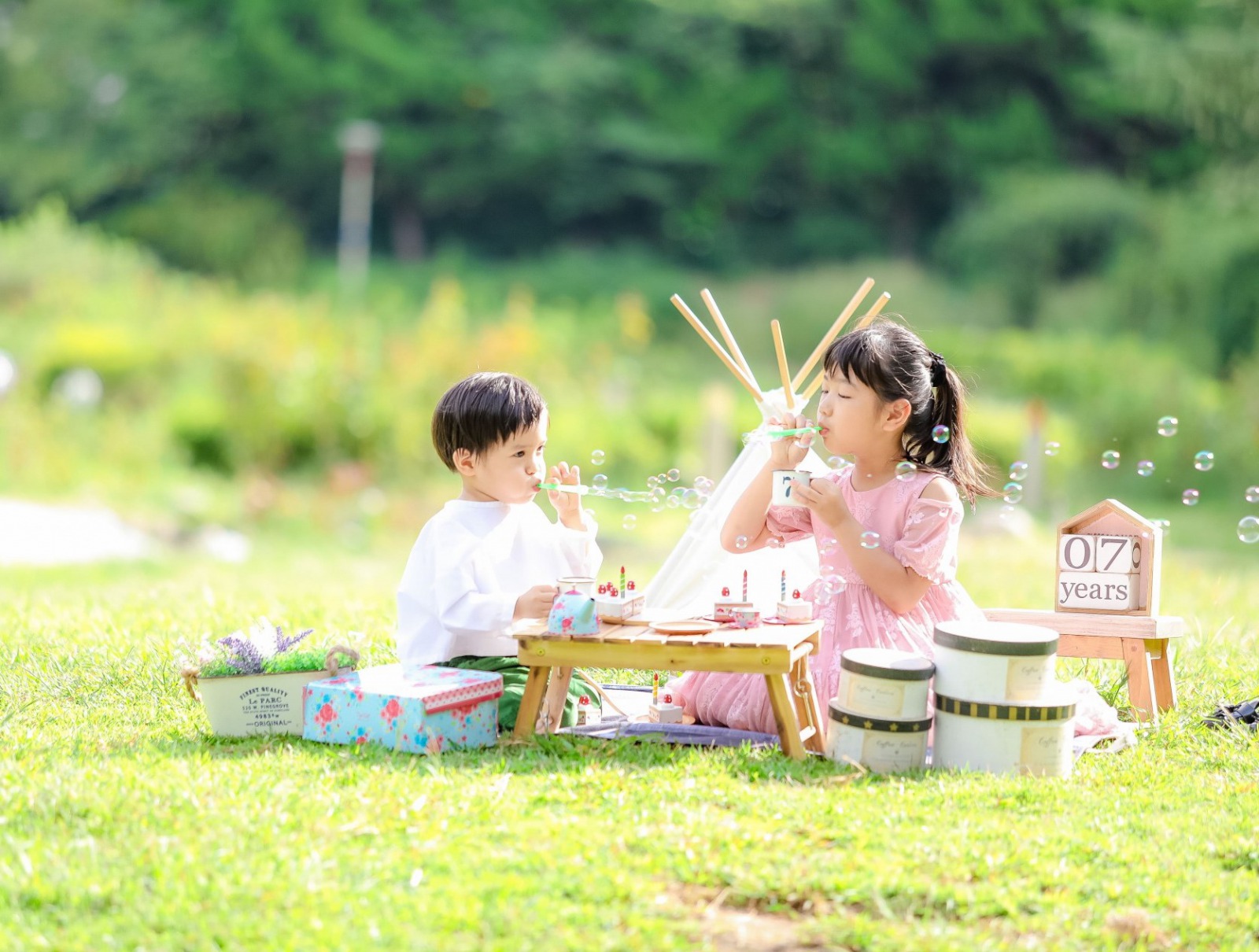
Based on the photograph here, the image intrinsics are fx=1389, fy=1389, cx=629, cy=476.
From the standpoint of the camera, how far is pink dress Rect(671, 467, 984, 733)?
11.8ft

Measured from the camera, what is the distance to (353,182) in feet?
77.0

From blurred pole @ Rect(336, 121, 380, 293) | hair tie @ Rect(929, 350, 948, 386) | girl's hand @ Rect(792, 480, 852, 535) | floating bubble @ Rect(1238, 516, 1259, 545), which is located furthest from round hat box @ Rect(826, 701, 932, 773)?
blurred pole @ Rect(336, 121, 380, 293)

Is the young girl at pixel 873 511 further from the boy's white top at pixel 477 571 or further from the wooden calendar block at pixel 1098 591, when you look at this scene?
the boy's white top at pixel 477 571

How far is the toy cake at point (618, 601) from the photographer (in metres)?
3.45

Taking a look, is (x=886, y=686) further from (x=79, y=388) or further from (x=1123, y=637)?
(x=79, y=388)

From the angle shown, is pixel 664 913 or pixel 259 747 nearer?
pixel 664 913

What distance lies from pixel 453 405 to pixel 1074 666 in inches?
88.4

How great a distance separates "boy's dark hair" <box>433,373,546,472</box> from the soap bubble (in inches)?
357

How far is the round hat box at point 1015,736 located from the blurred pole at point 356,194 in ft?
63.9

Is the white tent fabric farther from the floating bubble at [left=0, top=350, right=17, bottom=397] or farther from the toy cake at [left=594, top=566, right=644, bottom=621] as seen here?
the floating bubble at [left=0, top=350, right=17, bottom=397]

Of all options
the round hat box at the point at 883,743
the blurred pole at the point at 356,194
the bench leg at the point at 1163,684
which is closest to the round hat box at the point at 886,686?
the round hat box at the point at 883,743

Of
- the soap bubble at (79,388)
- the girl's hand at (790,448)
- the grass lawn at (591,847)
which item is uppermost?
the soap bubble at (79,388)

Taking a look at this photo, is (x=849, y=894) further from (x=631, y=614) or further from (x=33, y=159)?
(x=33, y=159)

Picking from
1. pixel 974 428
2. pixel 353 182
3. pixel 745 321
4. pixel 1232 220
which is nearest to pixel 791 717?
pixel 974 428
